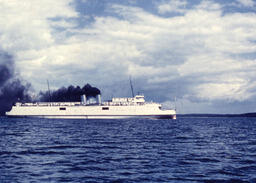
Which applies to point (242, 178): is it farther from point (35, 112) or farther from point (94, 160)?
point (35, 112)

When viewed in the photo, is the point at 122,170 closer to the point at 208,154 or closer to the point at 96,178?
the point at 96,178

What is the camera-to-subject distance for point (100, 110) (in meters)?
102

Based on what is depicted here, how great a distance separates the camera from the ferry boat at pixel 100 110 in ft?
315

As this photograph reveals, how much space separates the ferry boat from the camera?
96000 millimetres

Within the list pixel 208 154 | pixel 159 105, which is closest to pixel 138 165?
pixel 208 154

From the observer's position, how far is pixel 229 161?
18.4 metres

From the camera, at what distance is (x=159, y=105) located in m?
96.1

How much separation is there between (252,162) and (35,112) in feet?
334

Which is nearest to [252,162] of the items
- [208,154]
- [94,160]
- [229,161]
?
[229,161]

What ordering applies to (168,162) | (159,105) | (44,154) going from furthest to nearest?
(159,105) < (44,154) < (168,162)

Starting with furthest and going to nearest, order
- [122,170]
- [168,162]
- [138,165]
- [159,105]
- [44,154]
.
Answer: [159,105]
[44,154]
[168,162]
[138,165]
[122,170]

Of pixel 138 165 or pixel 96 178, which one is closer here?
pixel 96 178

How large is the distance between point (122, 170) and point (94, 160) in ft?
10.7

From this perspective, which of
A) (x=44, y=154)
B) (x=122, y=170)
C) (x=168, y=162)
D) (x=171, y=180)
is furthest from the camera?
(x=44, y=154)
